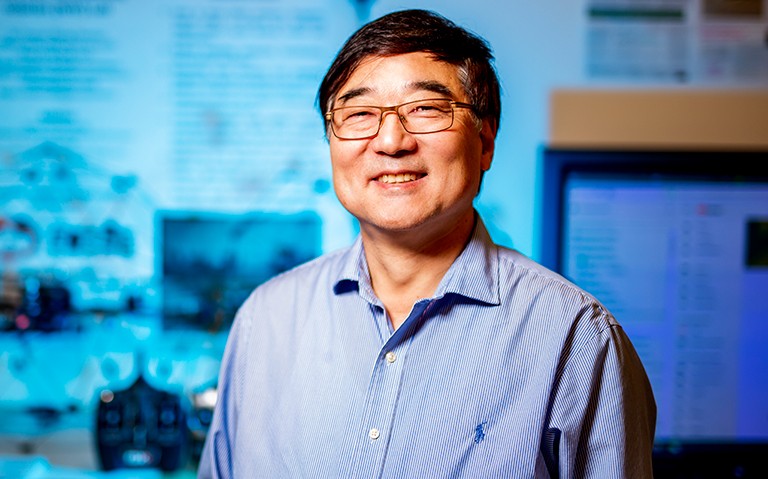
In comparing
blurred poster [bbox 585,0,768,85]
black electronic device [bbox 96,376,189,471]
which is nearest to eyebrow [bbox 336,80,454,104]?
blurred poster [bbox 585,0,768,85]

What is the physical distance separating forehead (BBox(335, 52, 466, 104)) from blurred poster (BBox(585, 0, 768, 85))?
Result: 0.78 m

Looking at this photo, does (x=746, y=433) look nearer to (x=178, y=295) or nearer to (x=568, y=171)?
(x=568, y=171)

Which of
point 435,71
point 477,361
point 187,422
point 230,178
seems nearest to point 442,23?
point 435,71

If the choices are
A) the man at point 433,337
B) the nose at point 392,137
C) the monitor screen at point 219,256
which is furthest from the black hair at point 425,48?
the monitor screen at point 219,256

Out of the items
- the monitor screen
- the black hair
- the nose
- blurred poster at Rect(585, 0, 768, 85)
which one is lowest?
the monitor screen

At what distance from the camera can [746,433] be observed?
166cm

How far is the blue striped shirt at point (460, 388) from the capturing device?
1015mm

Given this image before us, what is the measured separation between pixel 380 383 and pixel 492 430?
0.18 m

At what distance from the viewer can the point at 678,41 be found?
1.69 metres

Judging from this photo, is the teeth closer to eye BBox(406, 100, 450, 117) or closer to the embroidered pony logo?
eye BBox(406, 100, 450, 117)

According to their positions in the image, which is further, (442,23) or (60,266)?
(60,266)

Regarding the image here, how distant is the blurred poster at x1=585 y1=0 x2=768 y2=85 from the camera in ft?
5.52

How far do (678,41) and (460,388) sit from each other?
1.14 meters

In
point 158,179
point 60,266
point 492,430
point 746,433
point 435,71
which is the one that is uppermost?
point 435,71
